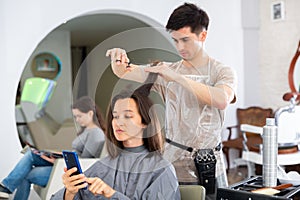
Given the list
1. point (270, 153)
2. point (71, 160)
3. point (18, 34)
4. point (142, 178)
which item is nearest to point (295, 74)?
point (18, 34)

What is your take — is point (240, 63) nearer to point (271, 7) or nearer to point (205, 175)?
point (271, 7)

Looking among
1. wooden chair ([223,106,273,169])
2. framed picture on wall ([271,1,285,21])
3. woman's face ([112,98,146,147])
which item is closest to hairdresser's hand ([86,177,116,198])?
woman's face ([112,98,146,147])

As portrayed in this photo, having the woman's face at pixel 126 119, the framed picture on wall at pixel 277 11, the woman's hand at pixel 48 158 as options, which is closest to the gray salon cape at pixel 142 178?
the woman's face at pixel 126 119

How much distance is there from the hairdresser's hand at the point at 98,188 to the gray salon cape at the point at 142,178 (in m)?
0.05

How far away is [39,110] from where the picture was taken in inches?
230

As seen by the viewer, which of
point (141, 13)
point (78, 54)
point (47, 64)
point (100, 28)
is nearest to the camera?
point (141, 13)

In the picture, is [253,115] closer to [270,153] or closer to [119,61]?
[270,153]

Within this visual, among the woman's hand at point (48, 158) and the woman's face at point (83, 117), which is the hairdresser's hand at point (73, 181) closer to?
the woman's face at point (83, 117)

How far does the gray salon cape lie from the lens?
144cm

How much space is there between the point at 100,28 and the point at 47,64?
2.15m

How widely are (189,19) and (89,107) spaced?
0.43 metres

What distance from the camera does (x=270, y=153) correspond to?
1.40 meters

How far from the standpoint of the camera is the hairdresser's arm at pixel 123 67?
4.31ft

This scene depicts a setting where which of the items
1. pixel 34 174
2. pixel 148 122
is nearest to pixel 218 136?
pixel 148 122
